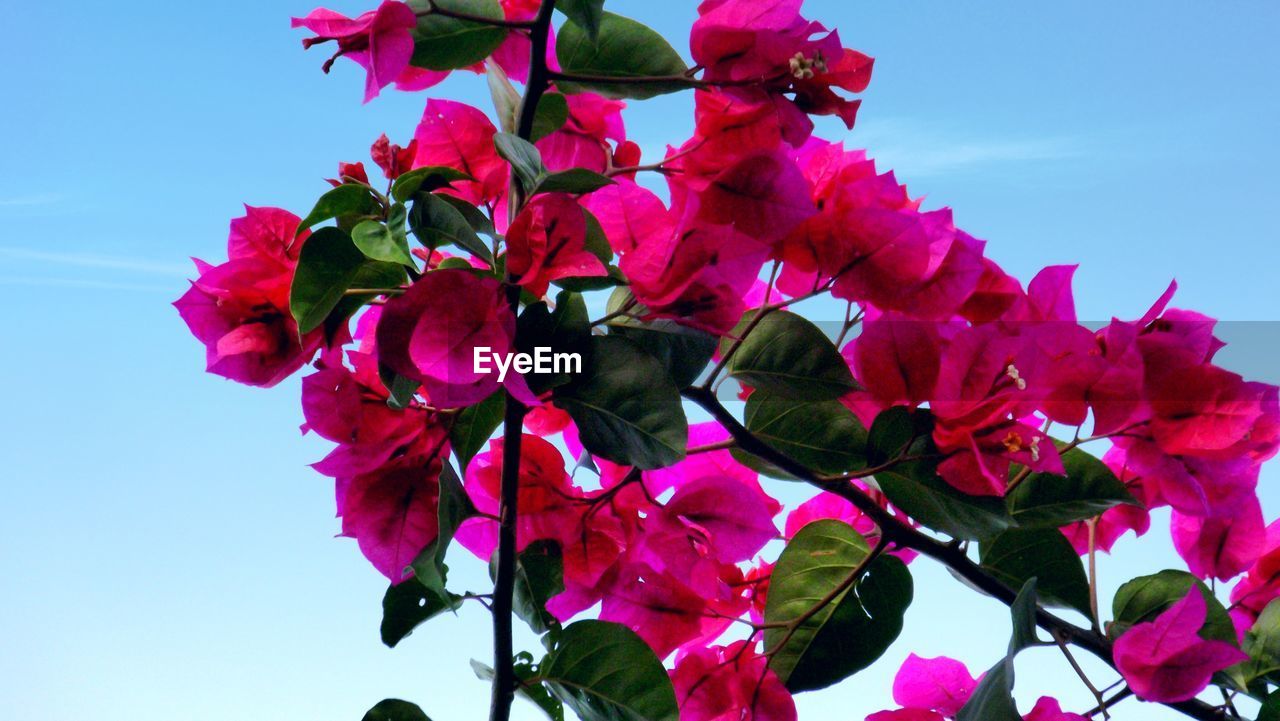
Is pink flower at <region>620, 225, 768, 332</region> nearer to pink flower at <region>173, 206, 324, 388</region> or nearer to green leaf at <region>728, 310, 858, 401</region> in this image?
green leaf at <region>728, 310, 858, 401</region>

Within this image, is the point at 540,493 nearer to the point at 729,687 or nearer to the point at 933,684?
the point at 729,687

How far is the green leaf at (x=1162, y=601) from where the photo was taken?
2.32 feet

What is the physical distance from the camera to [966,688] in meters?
0.72

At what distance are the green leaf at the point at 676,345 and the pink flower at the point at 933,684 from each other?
10.6 inches

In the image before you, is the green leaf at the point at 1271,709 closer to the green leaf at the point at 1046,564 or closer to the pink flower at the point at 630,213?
the green leaf at the point at 1046,564

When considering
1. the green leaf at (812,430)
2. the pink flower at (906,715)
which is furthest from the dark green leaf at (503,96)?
the pink flower at (906,715)

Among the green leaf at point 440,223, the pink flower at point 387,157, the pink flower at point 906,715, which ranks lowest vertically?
the pink flower at point 906,715

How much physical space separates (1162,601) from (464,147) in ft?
1.70

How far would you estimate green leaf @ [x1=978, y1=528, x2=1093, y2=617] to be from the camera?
0.70 meters

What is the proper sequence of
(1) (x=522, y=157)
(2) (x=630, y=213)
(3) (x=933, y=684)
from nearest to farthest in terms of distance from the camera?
(1) (x=522, y=157)
(2) (x=630, y=213)
(3) (x=933, y=684)

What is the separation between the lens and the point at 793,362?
623 mm

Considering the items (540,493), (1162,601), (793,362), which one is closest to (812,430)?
(793,362)

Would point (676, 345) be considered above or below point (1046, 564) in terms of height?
above

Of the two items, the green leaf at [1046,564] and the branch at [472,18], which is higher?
the branch at [472,18]
